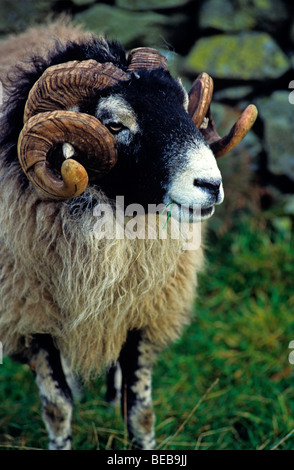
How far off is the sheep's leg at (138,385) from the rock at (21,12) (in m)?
3.35

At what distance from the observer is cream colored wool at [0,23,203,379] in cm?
238

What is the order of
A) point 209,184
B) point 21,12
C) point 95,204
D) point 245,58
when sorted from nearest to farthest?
point 209,184 < point 95,204 < point 21,12 < point 245,58

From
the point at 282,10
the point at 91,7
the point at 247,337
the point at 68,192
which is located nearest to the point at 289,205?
the point at 247,337

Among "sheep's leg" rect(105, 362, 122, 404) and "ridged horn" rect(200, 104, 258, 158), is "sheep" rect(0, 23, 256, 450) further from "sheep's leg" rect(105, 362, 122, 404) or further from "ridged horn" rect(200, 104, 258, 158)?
"sheep's leg" rect(105, 362, 122, 404)

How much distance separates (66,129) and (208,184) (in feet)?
2.06

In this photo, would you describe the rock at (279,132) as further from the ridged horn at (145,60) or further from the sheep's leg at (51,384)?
the sheep's leg at (51,384)

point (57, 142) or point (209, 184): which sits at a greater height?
point (57, 142)

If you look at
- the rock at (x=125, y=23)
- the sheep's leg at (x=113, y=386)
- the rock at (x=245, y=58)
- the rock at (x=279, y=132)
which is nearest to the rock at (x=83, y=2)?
the rock at (x=125, y=23)

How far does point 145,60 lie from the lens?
2.30 metres

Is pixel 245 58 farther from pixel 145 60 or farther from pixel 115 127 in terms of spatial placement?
pixel 115 127

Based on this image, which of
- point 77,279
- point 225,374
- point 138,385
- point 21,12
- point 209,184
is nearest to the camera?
point 209,184

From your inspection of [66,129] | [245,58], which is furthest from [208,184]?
[245,58]

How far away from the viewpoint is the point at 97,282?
8.05ft

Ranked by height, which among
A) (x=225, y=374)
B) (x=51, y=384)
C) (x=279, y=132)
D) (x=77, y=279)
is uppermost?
(x=77, y=279)
